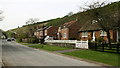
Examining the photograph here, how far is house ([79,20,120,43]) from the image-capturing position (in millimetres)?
27266

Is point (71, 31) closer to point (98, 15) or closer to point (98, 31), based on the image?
point (98, 31)

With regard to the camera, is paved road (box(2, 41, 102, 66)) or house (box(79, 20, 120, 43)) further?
house (box(79, 20, 120, 43))

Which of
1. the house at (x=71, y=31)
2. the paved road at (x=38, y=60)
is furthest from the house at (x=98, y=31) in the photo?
the house at (x=71, y=31)

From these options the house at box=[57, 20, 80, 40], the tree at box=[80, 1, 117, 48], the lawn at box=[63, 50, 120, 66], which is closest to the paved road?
the lawn at box=[63, 50, 120, 66]

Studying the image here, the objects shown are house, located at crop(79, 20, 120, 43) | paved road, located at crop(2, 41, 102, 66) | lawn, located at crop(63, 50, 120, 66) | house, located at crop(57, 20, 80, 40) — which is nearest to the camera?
paved road, located at crop(2, 41, 102, 66)

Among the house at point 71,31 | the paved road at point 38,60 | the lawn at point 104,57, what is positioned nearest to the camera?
the paved road at point 38,60

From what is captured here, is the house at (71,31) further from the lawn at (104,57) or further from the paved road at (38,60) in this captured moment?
the lawn at (104,57)

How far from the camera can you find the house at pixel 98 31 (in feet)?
89.5

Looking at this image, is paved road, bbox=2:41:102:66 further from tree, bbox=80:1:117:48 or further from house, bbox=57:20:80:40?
house, bbox=57:20:80:40

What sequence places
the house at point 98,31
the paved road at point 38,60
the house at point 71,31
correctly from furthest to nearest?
the house at point 71,31 → the house at point 98,31 → the paved road at point 38,60

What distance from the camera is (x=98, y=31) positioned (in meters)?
41.3

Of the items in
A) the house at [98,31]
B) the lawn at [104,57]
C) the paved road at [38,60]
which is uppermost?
the house at [98,31]

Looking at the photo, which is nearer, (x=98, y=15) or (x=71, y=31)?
(x=98, y=15)

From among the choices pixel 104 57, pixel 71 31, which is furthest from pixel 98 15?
pixel 71 31
